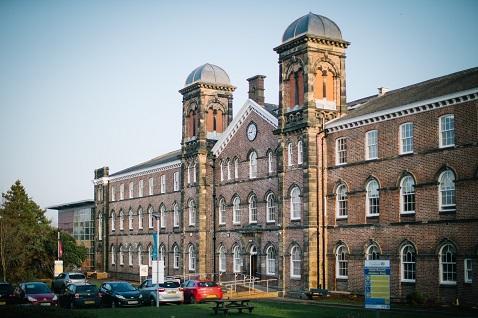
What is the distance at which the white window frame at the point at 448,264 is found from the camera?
33.4m

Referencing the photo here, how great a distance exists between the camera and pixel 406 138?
Result: 36.9 m

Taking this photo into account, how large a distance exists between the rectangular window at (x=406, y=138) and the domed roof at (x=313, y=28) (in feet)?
33.1

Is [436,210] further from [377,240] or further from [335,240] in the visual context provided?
[335,240]

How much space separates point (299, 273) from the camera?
42.8 m

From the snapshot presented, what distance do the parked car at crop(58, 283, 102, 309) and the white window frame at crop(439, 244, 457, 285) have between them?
1868 centimetres

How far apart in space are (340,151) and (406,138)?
5.54 meters

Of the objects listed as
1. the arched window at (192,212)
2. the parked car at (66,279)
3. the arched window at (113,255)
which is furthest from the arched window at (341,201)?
the arched window at (113,255)

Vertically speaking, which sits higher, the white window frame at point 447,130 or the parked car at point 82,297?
the white window frame at point 447,130

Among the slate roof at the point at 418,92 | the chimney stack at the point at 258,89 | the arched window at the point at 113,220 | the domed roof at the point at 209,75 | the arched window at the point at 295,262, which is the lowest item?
the arched window at the point at 295,262

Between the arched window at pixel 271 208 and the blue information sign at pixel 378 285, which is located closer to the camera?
the blue information sign at pixel 378 285

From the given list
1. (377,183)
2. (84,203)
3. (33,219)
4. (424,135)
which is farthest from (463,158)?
(33,219)

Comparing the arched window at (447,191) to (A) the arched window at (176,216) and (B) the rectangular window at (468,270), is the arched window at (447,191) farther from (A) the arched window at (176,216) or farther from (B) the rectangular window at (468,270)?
(A) the arched window at (176,216)

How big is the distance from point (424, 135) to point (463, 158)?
3.02m

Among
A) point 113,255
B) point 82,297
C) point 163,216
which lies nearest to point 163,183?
point 163,216
